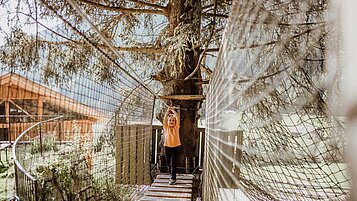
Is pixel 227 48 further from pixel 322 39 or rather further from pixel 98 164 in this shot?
pixel 98 164

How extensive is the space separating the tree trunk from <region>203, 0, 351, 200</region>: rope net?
7.69 ft

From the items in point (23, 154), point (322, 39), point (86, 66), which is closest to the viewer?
point (322, 39)

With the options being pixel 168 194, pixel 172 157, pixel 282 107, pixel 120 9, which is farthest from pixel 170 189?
pixel 282 107

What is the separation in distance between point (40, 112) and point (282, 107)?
239 inches

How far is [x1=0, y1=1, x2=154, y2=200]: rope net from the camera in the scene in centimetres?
394

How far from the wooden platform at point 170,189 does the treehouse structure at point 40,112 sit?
1.21m

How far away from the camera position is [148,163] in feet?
16.3

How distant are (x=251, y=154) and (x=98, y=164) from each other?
415 cm

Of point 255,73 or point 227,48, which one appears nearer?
point 255,73

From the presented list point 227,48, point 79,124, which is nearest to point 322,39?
point 227,48

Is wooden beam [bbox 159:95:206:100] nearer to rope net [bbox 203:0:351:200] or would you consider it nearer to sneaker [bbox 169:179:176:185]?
sneaker [bbox 169:179:176:185]

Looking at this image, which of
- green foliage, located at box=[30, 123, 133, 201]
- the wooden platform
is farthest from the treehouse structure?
the wooden platform

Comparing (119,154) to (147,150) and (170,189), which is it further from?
(147,150)

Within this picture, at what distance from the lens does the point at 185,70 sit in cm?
435
